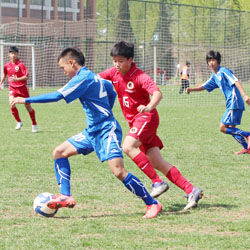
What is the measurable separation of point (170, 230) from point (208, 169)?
3374mm

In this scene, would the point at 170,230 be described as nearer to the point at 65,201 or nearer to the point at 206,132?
the point at 65,201

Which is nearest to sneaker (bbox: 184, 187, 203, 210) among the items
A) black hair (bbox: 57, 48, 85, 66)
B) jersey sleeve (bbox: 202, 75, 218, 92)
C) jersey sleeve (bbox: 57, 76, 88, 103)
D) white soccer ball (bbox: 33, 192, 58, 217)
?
white soccer ball (bbox: 33, 192, 58, 217)

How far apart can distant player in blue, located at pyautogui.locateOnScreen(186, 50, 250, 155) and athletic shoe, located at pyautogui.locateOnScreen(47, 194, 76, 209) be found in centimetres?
457

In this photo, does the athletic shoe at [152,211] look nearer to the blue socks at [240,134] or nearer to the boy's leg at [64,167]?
the boy's leg at [64,167]

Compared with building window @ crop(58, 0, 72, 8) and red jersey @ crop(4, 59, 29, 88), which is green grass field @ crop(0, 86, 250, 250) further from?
building window @ crop(58, 0, 72, 8)

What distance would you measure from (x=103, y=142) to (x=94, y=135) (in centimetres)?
14

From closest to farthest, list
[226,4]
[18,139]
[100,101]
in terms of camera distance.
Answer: [100,101]
[18,139]
[226,4]

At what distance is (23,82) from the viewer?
13.5 m

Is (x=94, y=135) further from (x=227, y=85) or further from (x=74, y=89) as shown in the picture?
(x=227, y=85)

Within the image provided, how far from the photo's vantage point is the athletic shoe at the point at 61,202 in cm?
523

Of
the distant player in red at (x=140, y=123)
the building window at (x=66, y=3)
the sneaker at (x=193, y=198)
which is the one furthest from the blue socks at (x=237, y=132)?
the building window at (x=66, y=3)

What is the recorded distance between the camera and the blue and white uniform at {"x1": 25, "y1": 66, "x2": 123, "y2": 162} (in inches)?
204

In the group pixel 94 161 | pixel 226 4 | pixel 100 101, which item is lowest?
pixel 94 161

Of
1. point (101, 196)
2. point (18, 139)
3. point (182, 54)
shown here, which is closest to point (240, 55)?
point (182, 54)
